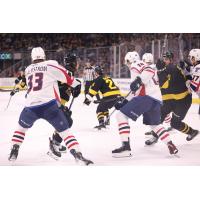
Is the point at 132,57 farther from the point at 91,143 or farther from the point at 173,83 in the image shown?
the point at 91,143

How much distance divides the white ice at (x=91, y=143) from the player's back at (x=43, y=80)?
26 centimetres

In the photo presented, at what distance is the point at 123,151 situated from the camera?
151 inches

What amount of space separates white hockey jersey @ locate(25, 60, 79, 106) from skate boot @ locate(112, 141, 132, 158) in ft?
2.59

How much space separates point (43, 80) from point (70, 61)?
0.45 metres

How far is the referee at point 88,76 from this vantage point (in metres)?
4.16

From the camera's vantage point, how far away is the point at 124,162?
378 cm

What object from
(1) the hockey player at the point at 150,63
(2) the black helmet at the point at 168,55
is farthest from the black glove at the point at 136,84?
(2) the black helmet at the point at 168,55

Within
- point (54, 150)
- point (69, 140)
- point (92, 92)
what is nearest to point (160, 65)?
point (92, 92)

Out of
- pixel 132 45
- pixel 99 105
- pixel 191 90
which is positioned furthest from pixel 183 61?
pixel 99 105

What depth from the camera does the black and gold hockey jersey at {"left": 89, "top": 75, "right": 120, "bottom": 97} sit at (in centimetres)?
445

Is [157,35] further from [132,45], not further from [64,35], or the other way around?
[64,35]

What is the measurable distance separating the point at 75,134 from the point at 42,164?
43 centimetres

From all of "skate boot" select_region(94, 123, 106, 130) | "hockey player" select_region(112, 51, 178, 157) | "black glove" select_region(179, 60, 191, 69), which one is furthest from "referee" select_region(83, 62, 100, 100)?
"black glove" select_region(179, 60, 191, 69)

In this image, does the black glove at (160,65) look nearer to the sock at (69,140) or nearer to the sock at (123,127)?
the sock at (123,127)
